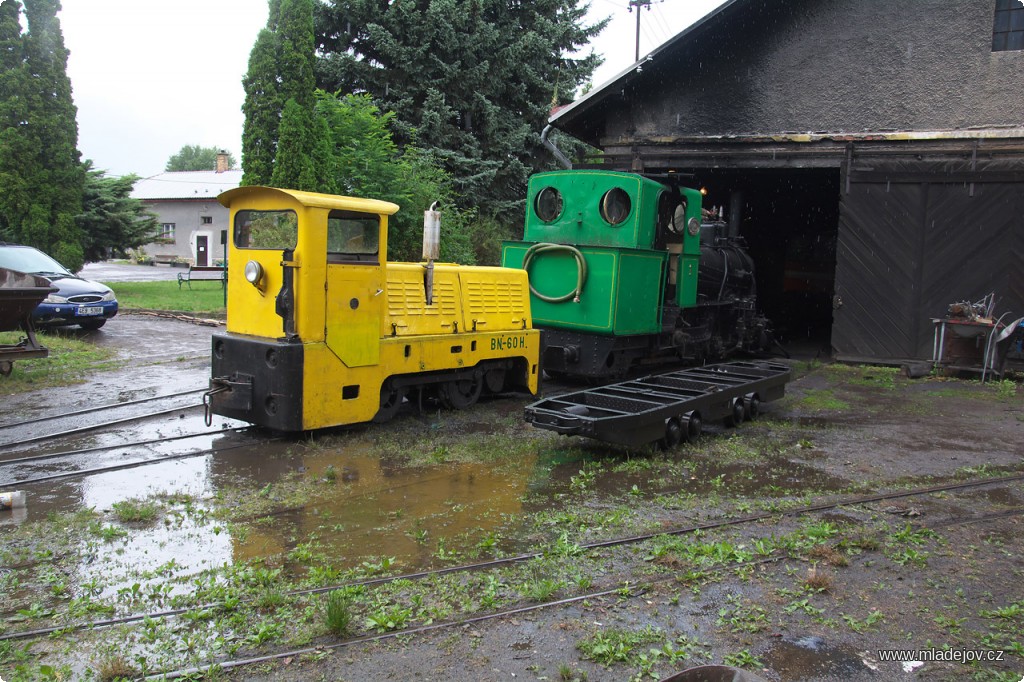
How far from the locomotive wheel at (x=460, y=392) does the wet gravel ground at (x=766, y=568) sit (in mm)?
194

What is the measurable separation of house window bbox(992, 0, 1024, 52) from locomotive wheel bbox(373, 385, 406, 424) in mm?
11856

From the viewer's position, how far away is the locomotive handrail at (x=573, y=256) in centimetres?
1066

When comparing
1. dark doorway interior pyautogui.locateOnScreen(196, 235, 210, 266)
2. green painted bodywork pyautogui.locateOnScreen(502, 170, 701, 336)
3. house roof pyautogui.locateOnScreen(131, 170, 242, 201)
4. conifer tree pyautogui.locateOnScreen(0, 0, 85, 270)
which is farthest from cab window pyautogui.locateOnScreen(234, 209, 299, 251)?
house roof pyautogui.locateOnScreen(131, 170, 242, 201)

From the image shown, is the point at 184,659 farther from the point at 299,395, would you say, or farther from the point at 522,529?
the point at 299,395

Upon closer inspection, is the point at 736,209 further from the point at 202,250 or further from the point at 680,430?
the point at 202,250

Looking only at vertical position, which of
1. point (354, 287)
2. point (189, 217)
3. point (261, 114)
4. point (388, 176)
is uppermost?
point (261, 114)

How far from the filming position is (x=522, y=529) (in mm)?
5582

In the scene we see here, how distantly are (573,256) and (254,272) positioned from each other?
4.74 m

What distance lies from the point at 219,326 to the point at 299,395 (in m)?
9.40

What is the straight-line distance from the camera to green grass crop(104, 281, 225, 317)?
61.4 feet

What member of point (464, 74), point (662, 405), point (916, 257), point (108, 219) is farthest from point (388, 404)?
point (108, 219)

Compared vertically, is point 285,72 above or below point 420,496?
above

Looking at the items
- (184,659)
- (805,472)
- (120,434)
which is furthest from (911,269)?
(184,659)

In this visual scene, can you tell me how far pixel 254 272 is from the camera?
752 centimetres
